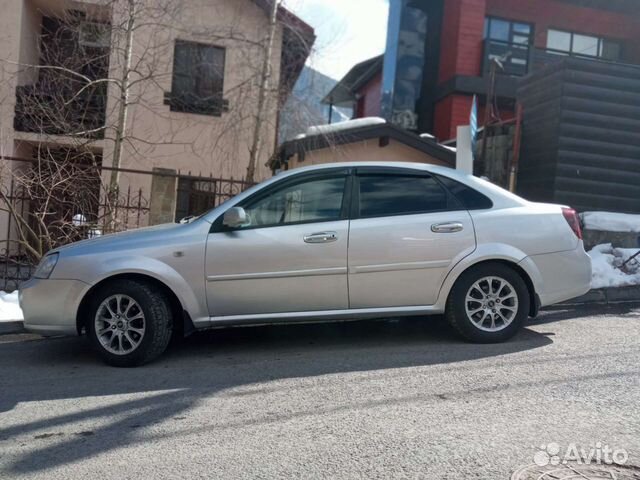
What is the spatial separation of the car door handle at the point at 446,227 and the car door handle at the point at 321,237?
882 millimetres

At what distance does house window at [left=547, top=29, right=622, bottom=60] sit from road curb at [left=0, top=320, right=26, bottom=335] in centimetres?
1790

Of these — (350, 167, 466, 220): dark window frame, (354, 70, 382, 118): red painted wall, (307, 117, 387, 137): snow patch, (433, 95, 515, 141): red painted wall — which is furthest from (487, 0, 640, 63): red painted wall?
(350, 167, 466, 220): dark window frame

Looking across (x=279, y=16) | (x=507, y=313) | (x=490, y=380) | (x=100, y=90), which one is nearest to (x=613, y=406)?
(x=490, y=380)

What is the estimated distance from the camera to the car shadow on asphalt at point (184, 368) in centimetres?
344

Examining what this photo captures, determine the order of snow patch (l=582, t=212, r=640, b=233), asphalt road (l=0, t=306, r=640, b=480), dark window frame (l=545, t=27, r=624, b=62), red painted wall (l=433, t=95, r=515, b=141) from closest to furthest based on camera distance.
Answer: asphalt road (l=0, t=306, r=640, b=480), snow patch (l=582, t=212, r=640, b=233), red painted wall (l=433, t=95, r=515, b=141), dark window frame (l=545, t=27, r=624, b=62)

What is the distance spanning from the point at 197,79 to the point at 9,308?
26.4 feet

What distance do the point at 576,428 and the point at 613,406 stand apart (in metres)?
0.52

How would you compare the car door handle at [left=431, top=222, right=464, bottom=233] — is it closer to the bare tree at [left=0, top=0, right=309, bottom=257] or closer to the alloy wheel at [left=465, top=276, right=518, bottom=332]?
the alloy wheel at [left=465, top=276, right=518, bottom=332]

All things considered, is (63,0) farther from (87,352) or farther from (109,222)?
(87,352)

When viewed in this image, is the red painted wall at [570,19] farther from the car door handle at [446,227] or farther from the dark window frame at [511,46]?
the car door handle at [446,227]

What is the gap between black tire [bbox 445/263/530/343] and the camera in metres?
5.04

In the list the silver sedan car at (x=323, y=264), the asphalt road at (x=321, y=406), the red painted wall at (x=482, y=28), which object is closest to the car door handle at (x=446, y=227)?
the silver sedan car at (x=323, y=264)

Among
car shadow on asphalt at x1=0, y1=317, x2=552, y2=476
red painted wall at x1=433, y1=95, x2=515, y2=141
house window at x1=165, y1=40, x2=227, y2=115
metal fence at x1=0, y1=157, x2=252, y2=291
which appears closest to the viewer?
car shadow on asphalt at x1=0, y1=317, x2=552, y2=476

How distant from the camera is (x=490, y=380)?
4.14m
